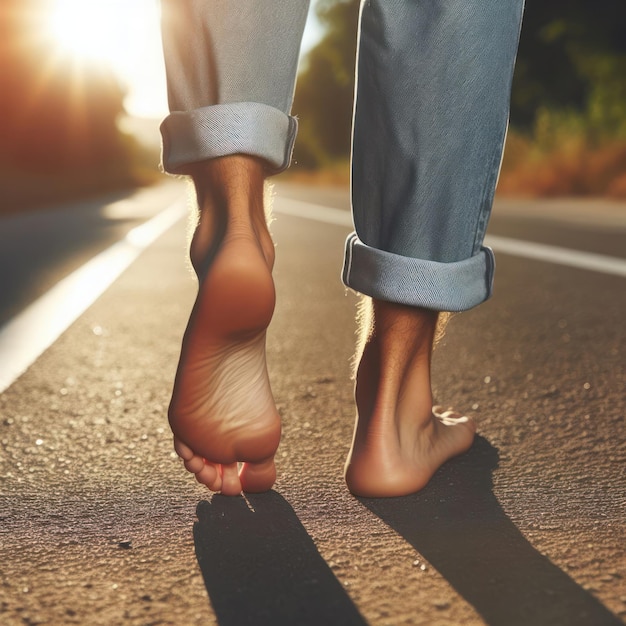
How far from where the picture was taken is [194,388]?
1.51 metres

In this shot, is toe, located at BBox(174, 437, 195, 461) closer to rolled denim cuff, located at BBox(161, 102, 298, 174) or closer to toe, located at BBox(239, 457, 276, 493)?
toe, located at BBox(239, 457, 276, 493)

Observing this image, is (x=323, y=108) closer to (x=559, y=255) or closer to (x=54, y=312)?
(x=559, y=255)

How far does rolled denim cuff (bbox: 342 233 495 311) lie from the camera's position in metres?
1.64

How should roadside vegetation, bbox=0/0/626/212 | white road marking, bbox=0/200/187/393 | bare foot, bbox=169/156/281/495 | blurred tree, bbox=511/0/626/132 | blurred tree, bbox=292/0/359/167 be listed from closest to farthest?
bare foot, bbox=169/156/281/495 → white road marking, bbox=0/200/187/393 → roadside vegetation, bbox=0/0/626/212 → blurred tree, bbox=511/0/626/132 → blurred tree, bbox=292/0/359/167

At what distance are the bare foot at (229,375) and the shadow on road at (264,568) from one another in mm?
66

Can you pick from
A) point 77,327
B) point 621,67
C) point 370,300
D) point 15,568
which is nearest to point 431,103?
point 370,300

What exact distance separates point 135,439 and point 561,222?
298 inches

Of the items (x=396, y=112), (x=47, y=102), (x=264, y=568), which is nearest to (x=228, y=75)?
(x=396, y=112)

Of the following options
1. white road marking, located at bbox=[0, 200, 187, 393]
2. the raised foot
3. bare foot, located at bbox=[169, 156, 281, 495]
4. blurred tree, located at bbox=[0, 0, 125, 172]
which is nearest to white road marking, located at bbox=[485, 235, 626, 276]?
white road marking, located at bbox=[0, 200, 187, 393]

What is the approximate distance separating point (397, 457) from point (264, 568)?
→ 0.40m

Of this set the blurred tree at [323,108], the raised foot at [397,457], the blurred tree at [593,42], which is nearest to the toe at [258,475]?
the raised foot at [397,457]

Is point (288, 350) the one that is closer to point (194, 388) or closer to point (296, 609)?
point (194, 388)

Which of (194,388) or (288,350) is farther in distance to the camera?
(288,350)

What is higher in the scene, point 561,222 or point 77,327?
point 77,327
